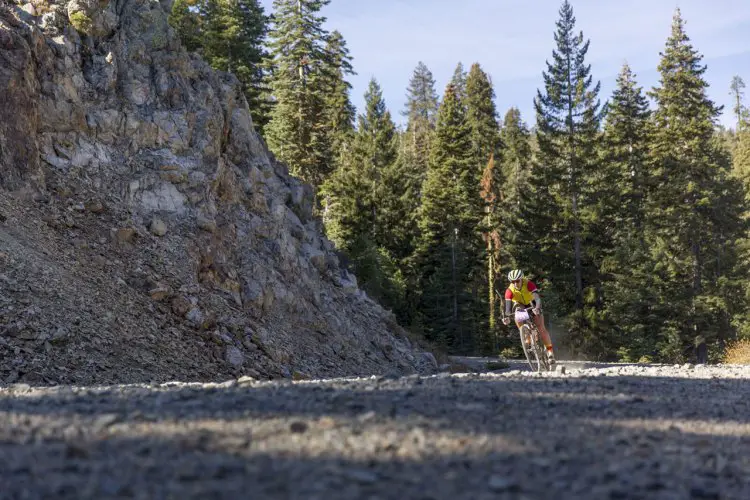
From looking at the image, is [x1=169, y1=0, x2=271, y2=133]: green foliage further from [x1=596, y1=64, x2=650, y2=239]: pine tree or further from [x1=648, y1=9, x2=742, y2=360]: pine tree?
[x1=648, y1=9, x2=742, y2=360]: pine tree

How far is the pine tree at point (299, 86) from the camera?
4028cm

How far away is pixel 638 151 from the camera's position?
4300 cm

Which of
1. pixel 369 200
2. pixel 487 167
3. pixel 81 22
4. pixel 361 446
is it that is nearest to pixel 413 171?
pixel 487 167

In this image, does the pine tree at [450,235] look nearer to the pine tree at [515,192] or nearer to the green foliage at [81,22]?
the pine tree at [515,192]

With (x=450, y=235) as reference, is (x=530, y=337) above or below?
below

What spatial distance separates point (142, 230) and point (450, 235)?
98.9 ft

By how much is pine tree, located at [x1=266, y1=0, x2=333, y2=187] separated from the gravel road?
1364 inches

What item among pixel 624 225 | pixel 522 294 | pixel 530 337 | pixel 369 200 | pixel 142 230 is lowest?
pixel 530 337

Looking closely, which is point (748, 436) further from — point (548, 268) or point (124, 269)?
point (548, 268)

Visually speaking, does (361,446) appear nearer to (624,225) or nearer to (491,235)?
(624,225)

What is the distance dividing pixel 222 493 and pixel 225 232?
50.2ft

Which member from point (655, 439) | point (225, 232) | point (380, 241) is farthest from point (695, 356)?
point (655, 439)

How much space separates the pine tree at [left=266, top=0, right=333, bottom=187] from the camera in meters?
40.3

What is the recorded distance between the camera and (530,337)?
14.0 m
